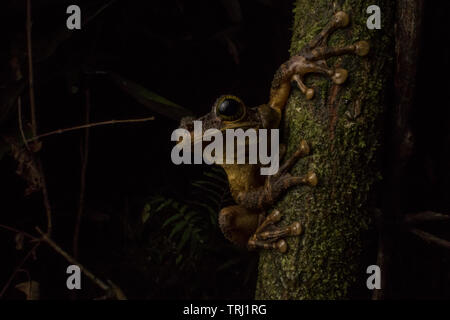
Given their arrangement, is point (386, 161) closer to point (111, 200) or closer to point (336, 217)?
point (336, 217)

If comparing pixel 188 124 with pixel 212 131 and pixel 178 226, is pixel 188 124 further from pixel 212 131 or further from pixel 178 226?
pixel 178 226

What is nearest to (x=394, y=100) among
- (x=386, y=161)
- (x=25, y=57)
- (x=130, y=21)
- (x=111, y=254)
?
(x=386, y=161)

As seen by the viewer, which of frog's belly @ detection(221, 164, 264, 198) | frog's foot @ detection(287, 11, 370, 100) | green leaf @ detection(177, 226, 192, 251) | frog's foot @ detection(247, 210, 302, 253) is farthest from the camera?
green leaf @ detection(177, 226, 192, 251)

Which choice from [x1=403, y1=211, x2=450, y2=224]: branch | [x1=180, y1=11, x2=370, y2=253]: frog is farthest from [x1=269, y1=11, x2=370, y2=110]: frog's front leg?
[x1=403, y1=211, x2=450, y2=224]: branch

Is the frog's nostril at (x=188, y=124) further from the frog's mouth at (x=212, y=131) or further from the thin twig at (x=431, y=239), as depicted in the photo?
the thin twig at (x=431, y=239)

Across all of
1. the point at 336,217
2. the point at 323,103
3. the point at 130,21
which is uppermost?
the point at 130,21

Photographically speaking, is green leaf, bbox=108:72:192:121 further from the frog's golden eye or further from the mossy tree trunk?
the mossy tree trunk
